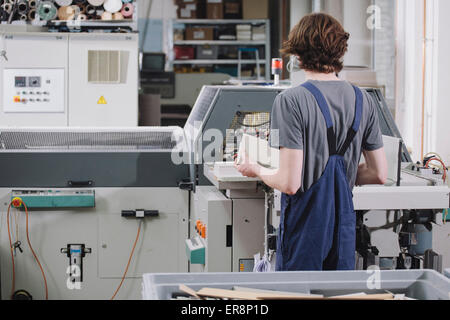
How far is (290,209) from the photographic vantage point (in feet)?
6.66

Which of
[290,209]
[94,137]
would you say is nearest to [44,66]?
[94,137]

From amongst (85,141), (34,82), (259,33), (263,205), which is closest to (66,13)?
(34,82)

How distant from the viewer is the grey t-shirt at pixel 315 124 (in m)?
1.91

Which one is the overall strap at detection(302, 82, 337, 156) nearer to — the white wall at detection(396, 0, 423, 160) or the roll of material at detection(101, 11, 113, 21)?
the white wall at detection(396, 0, 423, 160)

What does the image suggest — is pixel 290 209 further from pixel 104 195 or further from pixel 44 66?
pixel 44 66

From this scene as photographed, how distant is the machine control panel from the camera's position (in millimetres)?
5195

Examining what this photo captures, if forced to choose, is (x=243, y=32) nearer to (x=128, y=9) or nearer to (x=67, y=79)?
(x=128, y=9)

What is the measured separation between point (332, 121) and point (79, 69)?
366 centimetres

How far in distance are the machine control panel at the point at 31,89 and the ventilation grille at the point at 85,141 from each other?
6.41ft

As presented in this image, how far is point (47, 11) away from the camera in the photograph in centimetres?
518

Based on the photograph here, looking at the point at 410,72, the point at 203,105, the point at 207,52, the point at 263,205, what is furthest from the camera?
the point at 207,52

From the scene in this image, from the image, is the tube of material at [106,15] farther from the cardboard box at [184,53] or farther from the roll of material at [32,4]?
the cardboard box at [184,53]

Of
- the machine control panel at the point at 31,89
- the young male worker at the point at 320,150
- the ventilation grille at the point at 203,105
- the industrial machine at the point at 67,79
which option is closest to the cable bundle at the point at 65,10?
the industrial machine at the point at 67,79

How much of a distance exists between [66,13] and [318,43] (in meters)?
3.69
